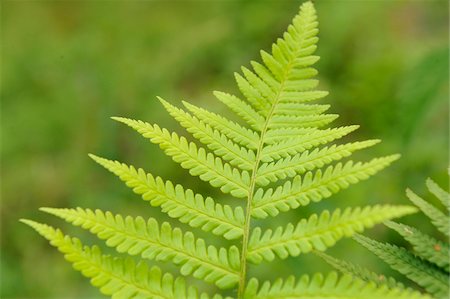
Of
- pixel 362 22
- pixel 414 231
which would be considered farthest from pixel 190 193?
pixel 362 22

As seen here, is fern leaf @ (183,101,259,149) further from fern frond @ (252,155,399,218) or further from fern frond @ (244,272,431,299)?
fern frond @ (244,272,431,299)

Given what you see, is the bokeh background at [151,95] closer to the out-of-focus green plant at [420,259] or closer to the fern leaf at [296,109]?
the fern leaf at [296,109]

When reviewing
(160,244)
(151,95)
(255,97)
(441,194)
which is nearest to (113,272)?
(160,244)

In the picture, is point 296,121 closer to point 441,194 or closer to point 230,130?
point 230,130

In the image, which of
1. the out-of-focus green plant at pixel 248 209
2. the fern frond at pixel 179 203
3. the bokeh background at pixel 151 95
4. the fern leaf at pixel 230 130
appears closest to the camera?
the out-of-focus green plant at pixel 248 209

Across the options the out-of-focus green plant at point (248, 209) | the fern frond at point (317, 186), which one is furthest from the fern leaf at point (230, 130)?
the fern frond at point (317, 186)

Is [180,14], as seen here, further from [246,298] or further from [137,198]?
[246,298]
